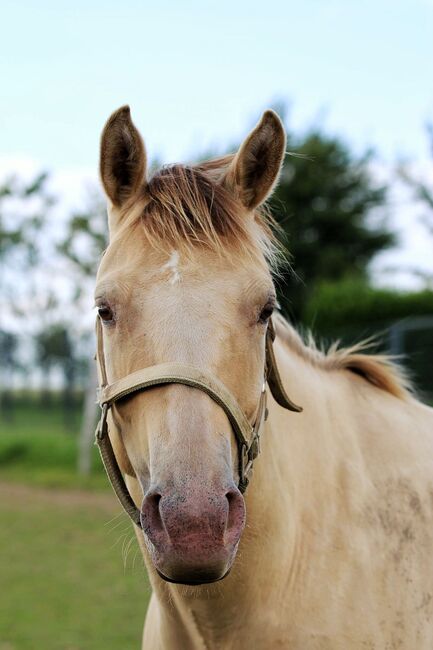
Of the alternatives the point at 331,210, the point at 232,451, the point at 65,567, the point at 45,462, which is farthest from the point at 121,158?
the point at 331,210

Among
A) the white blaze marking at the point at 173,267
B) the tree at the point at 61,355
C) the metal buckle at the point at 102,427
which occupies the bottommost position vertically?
the metal buckle at the point at 102,427

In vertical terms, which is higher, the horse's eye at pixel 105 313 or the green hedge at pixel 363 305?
the green hedge at pixel 363 305

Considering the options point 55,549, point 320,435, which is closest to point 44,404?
point 55,549

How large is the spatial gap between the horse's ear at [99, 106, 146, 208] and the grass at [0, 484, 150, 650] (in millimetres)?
1375

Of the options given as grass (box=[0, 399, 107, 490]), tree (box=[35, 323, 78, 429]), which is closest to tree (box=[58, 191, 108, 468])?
grass (box=[0, 399, 107, 490])

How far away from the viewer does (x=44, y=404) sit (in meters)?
27.5

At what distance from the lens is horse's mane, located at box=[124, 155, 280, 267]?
219 centimetres

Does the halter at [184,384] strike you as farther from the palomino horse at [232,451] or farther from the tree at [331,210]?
the tree at [331,210]

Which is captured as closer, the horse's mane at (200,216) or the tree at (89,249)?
the horse's mane at (200,216)

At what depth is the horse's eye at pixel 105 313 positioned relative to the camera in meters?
2.15

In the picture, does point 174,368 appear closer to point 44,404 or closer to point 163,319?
point 163,319

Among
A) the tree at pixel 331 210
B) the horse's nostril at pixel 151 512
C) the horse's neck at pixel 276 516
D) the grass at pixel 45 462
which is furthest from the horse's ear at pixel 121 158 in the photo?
the tree at pixel 331 210

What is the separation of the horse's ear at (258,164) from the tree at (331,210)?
20972 millimetres

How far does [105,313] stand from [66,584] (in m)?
5.95
